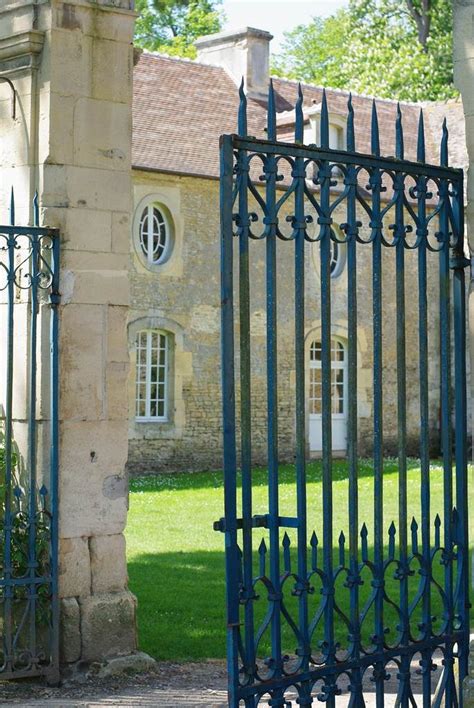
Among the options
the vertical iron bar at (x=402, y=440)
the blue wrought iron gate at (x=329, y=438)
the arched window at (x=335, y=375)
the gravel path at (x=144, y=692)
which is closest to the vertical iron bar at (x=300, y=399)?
the blue wrought iron gate at (x=329, y=438)

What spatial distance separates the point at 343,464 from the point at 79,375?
15708 mm

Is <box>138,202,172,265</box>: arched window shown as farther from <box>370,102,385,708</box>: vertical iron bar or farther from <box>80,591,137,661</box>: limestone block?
<box>370,102,385,708</box>: vertical iron bar

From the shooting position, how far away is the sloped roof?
2186 centimetres

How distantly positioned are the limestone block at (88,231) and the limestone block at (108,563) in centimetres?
171

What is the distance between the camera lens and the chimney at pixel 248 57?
82.1 ft

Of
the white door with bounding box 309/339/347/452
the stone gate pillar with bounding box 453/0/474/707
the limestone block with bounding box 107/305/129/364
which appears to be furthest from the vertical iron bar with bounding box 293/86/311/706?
the white door with bounding box 309/339/347/452

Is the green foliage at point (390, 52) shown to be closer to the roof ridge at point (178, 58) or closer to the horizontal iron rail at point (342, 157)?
the roof ridge at point (178, 58)

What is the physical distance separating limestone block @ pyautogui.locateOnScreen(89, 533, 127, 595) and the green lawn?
28.7 inches

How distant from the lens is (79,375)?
7188 mm

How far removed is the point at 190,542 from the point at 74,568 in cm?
557

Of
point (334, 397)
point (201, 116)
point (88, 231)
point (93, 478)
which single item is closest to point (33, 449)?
point (93, 478)

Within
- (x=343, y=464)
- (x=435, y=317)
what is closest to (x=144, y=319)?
(x=343, y=464)

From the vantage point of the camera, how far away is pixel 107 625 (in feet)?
23.6

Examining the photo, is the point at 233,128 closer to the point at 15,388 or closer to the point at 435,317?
the point at 435,317
